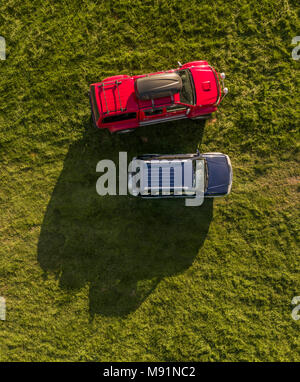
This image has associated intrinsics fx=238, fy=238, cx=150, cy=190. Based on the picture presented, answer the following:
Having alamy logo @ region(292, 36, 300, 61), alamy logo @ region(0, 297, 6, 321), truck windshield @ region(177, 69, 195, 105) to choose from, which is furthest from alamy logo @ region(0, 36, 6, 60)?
alamy logo @ region(292, 36, 300, 61)

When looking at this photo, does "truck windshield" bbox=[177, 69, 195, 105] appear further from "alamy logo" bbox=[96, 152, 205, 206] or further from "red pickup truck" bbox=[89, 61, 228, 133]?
"alamy logo" bbox=[96, 152, 205, 206]

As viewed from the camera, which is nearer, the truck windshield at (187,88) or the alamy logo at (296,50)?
A: the truck windshield at (187,88)

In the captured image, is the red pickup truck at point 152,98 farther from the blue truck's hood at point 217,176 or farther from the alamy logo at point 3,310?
the alamy logo at point 3,310

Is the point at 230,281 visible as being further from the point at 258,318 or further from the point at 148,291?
the point at 148,291

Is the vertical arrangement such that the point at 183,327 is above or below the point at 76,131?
below

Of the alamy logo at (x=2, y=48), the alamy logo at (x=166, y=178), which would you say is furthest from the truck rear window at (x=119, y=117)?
the alamy logo at (x=2, y=48)
